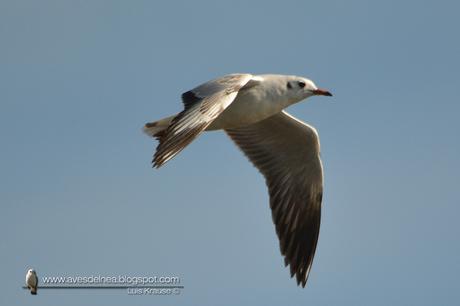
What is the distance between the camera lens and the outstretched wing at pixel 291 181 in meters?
13.7

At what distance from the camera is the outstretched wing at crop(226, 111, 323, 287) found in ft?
45.0

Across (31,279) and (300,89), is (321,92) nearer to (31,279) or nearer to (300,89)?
(300,89)

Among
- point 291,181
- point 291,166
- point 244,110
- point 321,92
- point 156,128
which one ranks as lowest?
point 291,181

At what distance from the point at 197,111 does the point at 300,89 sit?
2.22 metres

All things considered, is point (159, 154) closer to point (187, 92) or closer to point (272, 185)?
point (187, 92)

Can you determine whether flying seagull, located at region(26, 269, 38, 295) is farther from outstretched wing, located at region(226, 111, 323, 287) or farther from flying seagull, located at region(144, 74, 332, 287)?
outstretched wing, located at region(226, 111, 323, 287)

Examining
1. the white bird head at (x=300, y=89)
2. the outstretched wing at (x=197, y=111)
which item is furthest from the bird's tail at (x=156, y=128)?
the white bird head at (x=300, y=89)

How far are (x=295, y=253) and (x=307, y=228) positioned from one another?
45 centimetres

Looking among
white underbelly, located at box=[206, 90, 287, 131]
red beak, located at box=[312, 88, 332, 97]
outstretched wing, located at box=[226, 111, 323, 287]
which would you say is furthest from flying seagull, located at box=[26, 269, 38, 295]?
red beak, located at box=[312, 88, 332, 97]

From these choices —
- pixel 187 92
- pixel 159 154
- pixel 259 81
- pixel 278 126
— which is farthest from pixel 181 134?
pixel 278 126

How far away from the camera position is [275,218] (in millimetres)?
13773

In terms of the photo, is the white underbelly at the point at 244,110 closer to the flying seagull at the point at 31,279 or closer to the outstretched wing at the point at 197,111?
the outstretched wing at the point at 197,111

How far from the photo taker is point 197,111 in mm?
A: 10523

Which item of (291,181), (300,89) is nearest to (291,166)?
(291,181)
